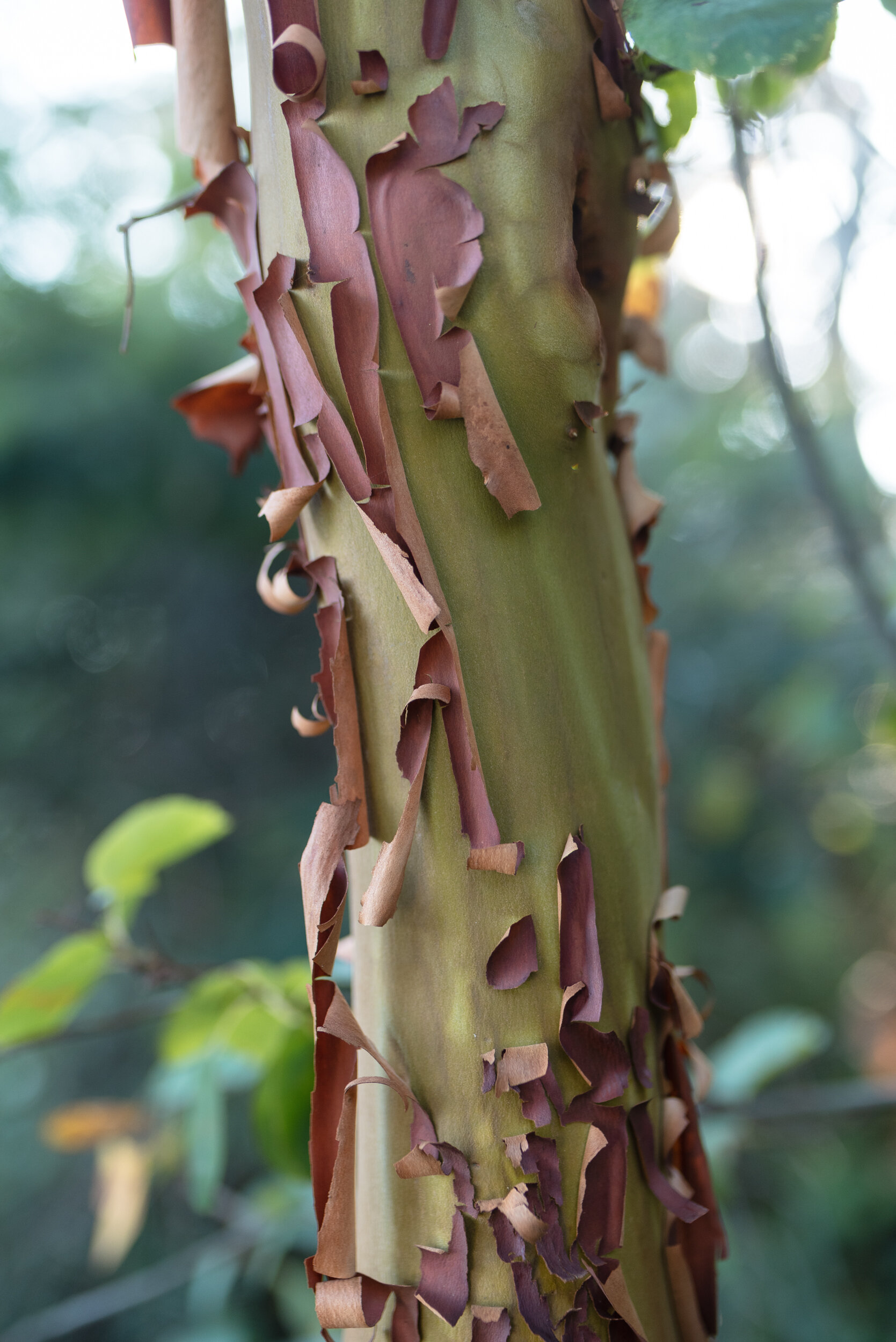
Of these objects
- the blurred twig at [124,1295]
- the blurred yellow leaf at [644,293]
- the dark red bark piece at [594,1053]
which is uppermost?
the blurred yellow leaf at [644,293]

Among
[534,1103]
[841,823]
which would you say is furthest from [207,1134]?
[841,823]

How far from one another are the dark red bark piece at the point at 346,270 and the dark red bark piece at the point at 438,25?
33 millimetres

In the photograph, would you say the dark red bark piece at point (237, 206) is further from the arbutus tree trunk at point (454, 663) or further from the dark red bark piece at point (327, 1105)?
the dark red bark piece at point (327, 1105)

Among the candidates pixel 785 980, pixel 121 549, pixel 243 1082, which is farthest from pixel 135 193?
pixel 785 980

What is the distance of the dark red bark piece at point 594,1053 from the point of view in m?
0.20

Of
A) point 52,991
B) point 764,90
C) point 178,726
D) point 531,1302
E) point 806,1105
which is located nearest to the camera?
point 531,1302

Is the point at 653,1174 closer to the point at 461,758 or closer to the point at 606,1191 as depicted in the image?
the point at 606,1191

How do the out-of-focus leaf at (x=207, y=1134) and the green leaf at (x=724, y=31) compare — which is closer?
the green leaf at (x=724, y=31)

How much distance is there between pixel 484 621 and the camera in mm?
198

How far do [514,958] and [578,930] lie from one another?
0.06 ft

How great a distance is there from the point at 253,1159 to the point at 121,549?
888mm

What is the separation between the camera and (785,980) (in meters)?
1.51

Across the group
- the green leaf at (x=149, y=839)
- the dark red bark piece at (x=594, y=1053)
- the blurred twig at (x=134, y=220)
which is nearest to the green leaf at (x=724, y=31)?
the blurred twig at (x=134, y=220)

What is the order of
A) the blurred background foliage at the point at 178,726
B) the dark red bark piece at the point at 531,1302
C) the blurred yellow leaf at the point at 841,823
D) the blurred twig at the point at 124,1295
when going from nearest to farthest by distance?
the dark red bark piece at the point at 531,1302 < the blurred twig at the point at 124,1295 < the blurred background foliage at the point at 178,726 < the blurred yellow leaf at the point at 841,823
